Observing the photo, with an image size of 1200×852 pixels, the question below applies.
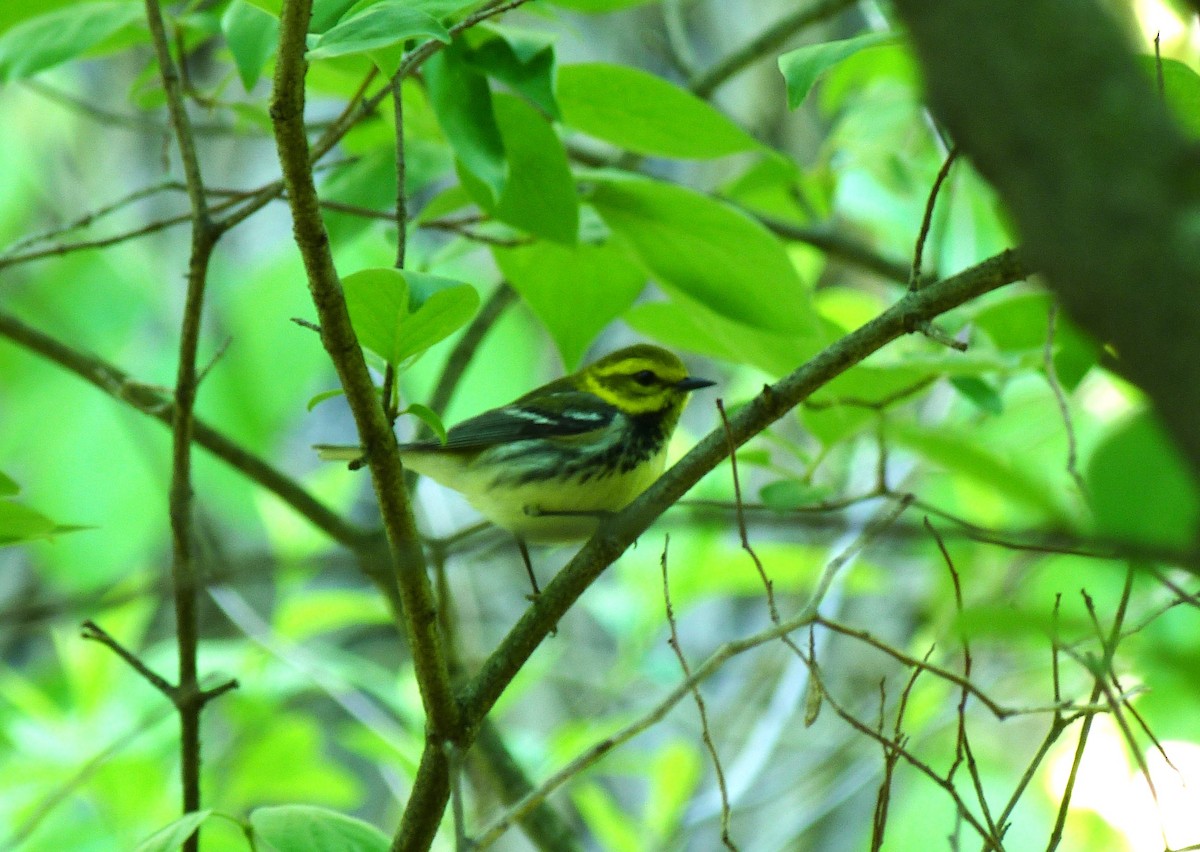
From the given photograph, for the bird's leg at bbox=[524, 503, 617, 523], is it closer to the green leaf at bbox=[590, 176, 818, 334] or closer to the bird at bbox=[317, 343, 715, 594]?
the bird at bbox=[317, 343, 715, 594]

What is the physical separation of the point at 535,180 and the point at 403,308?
50 cm

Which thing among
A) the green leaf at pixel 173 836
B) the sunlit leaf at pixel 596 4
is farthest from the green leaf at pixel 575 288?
the green leaf at pixel 173 836

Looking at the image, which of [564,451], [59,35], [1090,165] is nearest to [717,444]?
[1090,165]

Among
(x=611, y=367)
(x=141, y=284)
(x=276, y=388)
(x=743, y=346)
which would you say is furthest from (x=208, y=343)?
(x=743, y=346)

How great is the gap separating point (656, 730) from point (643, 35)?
112 inches

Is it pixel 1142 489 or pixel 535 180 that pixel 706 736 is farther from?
pixel 1142 489

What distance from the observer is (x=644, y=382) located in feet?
10.2

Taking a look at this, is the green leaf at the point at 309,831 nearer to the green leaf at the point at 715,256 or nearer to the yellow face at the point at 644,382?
the green leaf at the point at 715,256

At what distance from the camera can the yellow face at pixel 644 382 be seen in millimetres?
3064

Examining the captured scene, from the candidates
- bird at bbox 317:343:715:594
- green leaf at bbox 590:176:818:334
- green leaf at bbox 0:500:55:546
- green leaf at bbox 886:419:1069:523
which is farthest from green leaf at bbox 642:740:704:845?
green leaf at bbox 886:419:1069:523

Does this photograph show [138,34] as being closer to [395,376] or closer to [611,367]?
[395,376]

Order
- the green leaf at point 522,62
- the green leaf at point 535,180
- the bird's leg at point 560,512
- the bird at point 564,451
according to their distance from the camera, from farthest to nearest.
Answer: the bird at point 564,451 < the bird's leg at point 560,512 < the green leaf at point 535,180 < the green leaf at point 522,62

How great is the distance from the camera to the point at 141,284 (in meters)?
3.90

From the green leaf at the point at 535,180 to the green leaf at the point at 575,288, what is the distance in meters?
0.25
